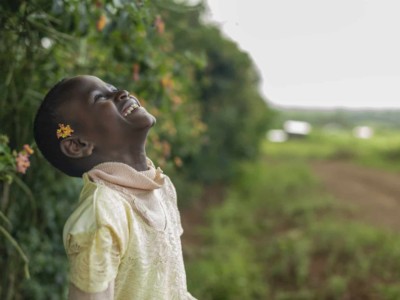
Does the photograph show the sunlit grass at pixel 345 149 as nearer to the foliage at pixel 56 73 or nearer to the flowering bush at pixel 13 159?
the foliage at pixel 56 73

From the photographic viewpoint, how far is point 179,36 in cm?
891

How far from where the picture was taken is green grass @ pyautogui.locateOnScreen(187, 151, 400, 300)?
215 inches

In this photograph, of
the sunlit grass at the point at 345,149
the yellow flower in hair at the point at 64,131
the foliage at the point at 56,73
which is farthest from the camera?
the sunlit grass at the point at 345,149

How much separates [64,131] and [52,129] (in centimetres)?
4

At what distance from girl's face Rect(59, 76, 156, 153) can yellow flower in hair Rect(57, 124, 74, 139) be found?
16mm

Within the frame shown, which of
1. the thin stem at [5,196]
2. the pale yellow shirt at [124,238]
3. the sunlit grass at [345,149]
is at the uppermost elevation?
the pale yellow shirt at [124,238]

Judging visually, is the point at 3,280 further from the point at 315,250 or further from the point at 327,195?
the point at 327,195

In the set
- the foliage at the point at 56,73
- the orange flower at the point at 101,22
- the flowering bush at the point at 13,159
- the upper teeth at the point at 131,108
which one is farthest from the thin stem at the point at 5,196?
the upper teeth at the point at 131,108

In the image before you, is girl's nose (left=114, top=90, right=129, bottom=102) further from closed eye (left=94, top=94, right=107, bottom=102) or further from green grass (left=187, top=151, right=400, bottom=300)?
green grass (left=187, top=151, right=400, bottom=300)

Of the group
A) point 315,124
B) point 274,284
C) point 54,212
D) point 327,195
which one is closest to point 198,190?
point 327,195

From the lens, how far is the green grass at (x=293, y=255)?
5465 millimetres

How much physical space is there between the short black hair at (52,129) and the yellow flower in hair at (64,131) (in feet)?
0.04

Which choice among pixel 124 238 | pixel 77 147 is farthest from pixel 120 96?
pixel 124 238

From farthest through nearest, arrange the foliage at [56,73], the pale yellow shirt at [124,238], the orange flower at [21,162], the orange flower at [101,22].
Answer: the orange flower at [101,22] → the foliage at [56,73] → the orange flower at [21,162] → the pale yellow shirt at [124,238]
